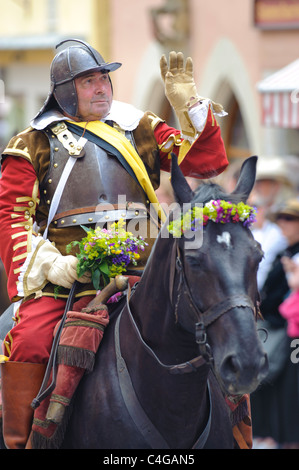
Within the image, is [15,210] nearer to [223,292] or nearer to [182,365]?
[182,365]

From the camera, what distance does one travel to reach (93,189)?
4.77m

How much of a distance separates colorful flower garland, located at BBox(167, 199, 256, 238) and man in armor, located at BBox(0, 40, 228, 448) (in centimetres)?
66

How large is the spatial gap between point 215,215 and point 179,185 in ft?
0.73

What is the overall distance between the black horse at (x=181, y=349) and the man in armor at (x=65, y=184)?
1.02 ft

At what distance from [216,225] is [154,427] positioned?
3.08 ft

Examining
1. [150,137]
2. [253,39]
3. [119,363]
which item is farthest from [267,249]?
[253,39]

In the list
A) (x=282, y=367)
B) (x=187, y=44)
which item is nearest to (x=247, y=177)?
(x=282, y=367)

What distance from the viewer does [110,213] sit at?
188 inches

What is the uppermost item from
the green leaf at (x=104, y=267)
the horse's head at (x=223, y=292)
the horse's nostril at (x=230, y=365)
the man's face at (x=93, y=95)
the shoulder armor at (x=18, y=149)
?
the man's face at (x=93, y=95)

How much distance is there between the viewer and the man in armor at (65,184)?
15.2 feet

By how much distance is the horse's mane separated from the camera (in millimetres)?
4031

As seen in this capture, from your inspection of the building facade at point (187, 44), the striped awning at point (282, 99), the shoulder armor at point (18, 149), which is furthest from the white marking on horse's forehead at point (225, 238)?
the striped awning at point (282, 99)

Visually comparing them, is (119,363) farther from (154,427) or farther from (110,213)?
(110,213)

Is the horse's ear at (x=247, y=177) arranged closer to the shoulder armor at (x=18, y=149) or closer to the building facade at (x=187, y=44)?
the shoulder armor at (x=18, y=149)
